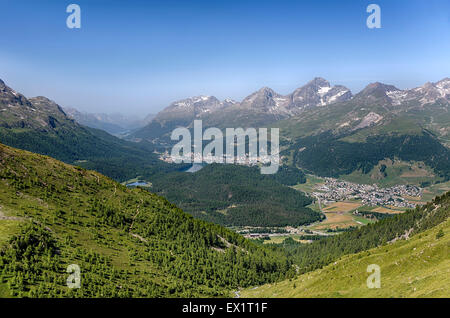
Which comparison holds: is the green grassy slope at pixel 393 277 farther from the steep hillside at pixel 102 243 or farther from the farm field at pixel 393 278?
the steep hillside at pixel 102 243

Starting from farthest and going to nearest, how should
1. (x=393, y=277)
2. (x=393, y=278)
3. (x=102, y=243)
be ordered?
(x=102, y=243) < (x=393, y=277) < (x=393, y=278)

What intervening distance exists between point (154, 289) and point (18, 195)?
53.3 meters

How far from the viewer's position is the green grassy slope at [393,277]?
165 feet

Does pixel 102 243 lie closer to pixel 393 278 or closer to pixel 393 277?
pixel 393 278

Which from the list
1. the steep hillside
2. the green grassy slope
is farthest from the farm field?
the steep hillside

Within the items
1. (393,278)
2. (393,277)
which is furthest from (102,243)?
(393,277)

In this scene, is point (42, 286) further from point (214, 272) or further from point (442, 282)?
point (442, 282)

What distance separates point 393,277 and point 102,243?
77083 millimetres

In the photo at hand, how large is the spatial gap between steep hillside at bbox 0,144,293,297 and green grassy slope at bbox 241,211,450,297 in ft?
73.8

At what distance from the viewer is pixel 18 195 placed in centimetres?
8831

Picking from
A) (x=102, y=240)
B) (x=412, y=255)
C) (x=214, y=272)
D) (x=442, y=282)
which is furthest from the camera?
(x=214, y=272)

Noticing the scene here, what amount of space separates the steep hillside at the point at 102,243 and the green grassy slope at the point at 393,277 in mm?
22506

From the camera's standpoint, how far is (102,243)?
282 feet
